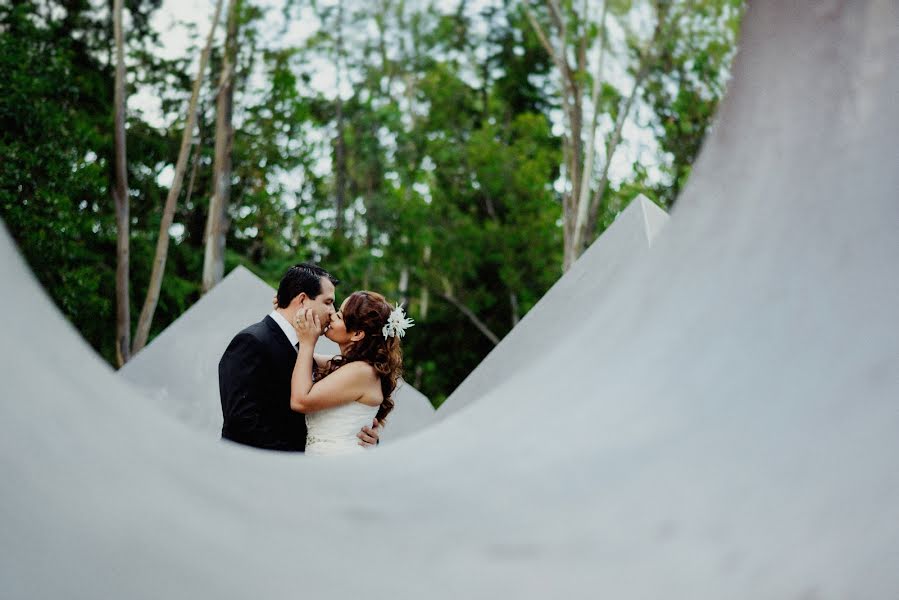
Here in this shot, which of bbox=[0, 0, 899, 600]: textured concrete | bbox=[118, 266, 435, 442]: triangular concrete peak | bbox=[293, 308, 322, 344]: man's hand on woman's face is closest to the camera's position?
bbox=[0, 0, 899, 600]: textured concrete

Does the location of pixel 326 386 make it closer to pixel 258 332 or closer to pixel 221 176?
pixel 258 332

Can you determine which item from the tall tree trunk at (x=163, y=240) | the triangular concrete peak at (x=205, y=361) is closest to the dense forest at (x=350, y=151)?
the tall tree trunk at (x=163, y=240)

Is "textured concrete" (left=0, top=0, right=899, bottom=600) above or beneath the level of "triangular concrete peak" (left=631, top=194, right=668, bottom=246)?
beneath

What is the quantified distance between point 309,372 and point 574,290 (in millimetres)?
1815

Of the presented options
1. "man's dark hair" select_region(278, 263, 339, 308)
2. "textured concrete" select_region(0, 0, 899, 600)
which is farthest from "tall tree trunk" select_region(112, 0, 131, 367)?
"textured concrete" select_region(0, 0, 899, 600)

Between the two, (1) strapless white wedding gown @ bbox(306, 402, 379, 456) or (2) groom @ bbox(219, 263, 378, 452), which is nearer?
(2) groom @ bbox(219, 263, 378, 452)

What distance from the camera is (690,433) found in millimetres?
1722

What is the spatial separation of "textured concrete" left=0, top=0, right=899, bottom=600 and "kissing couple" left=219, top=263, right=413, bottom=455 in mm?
2349

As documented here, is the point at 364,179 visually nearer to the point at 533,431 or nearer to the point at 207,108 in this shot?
the point at 207,108

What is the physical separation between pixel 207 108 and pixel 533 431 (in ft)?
67.0

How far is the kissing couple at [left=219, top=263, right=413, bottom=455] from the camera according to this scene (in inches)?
165

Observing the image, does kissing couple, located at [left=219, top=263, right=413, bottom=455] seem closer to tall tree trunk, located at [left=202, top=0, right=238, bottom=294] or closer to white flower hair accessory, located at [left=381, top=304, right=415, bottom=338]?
white flower hair accessory, located at [left=381, top=304, right=415, bottom=338]

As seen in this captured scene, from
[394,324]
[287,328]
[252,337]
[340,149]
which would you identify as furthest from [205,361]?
[340,149]

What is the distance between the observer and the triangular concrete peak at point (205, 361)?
6270 millimetres
